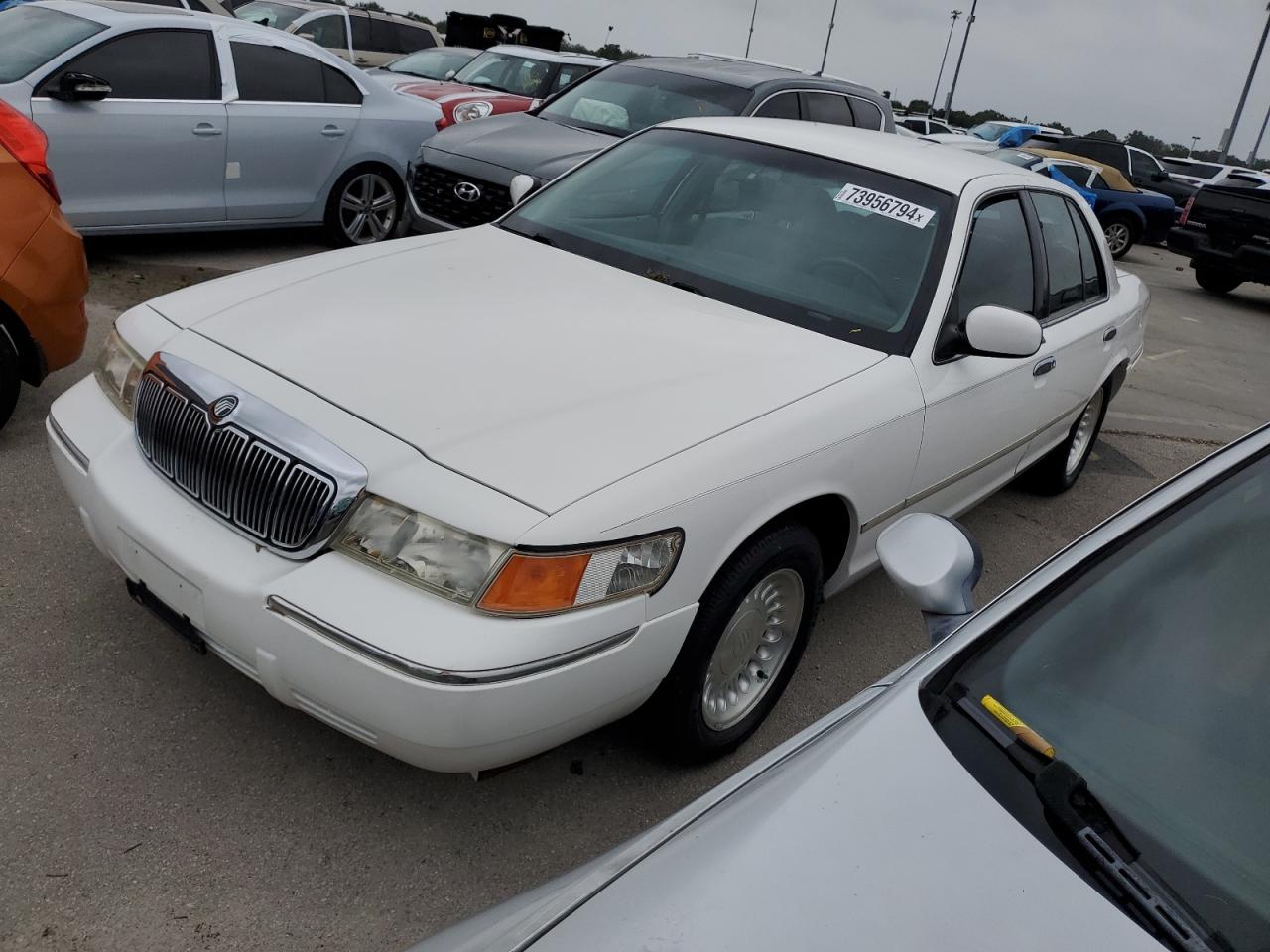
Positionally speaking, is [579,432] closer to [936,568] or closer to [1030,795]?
[936,568]

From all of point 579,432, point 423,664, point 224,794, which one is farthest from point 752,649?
point 224,794

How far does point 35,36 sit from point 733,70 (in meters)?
4.73

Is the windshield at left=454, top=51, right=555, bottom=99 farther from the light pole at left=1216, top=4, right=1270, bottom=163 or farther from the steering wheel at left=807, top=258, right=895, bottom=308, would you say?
the light pole at left=1216, top=4, right=1270, bottom=163

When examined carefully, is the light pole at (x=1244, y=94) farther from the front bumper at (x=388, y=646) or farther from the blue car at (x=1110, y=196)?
the front bumper at (x=388, y=646)

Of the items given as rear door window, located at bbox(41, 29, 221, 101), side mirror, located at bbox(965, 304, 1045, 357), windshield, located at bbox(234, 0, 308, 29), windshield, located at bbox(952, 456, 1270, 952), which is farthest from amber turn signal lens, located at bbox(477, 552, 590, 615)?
windshield, located at bbox(234, 0, 308, 29)

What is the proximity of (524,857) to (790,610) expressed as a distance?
1039mm

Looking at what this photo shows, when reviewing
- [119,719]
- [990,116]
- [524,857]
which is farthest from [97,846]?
[990,116]

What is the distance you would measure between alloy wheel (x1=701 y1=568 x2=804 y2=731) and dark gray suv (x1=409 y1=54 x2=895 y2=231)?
4.45 metres

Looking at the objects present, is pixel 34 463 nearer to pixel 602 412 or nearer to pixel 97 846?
pixel 97 846

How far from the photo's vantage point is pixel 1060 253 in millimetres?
4527

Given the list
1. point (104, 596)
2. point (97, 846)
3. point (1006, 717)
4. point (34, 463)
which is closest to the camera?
point (1006, 717)

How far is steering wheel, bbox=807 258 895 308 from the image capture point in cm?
354

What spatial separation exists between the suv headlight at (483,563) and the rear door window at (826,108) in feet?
22.2

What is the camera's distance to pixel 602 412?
2725 millimetres
